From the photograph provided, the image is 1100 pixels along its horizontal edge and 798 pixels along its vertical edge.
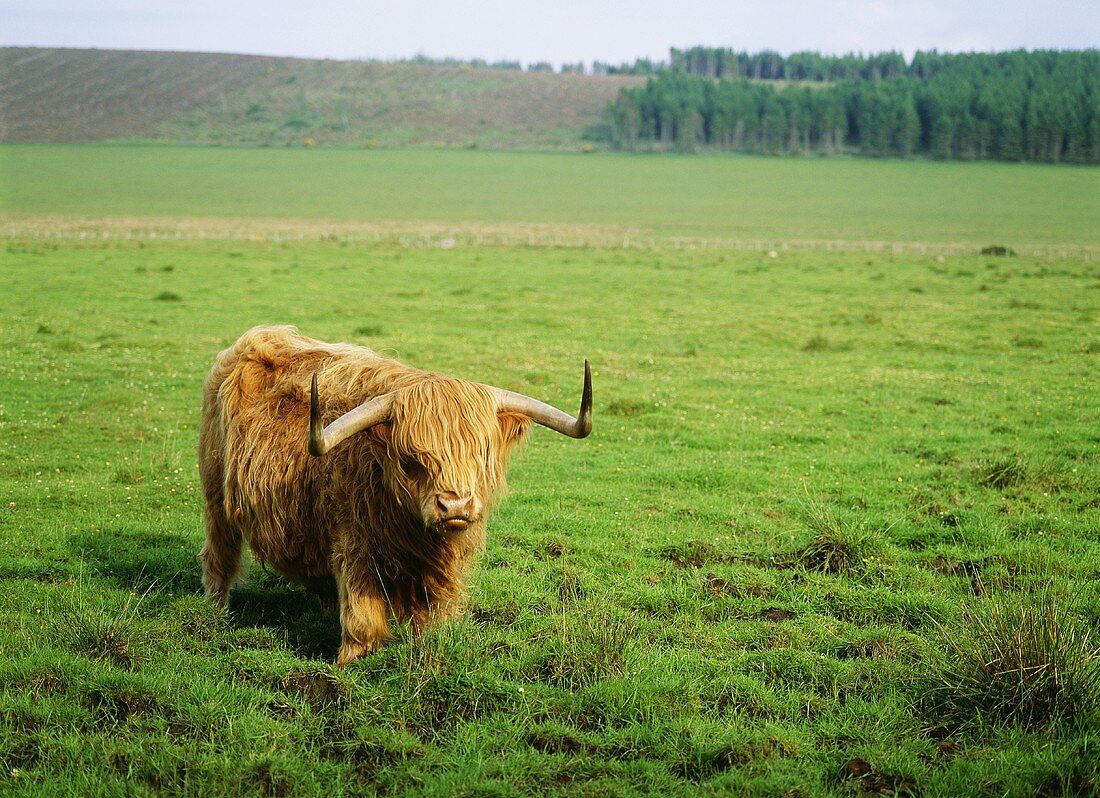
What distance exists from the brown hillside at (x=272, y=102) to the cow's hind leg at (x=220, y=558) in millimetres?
148533

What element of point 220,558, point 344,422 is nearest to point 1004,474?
point 344,422

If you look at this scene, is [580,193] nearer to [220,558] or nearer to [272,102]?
[220,558]

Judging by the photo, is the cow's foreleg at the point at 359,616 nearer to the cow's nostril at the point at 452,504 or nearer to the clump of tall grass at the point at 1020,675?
the cow's nostril at the point at 452,504

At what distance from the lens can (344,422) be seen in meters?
5.63

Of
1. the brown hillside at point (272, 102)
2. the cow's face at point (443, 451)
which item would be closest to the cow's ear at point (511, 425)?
the cow's face at point (443, 451)

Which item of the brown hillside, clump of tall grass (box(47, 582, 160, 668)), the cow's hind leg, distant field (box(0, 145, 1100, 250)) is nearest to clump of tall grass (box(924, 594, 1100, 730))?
clump of tall grass (box(47, 582, 160, 668))

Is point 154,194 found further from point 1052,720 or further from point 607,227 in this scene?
point 1052,720

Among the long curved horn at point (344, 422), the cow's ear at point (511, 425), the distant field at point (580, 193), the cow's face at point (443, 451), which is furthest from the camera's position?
the distant field at point (580, 193)

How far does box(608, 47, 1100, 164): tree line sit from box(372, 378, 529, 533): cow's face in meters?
140

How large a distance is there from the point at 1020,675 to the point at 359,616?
12.5 feet

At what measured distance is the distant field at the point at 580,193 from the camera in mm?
61406

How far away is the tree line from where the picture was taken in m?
126

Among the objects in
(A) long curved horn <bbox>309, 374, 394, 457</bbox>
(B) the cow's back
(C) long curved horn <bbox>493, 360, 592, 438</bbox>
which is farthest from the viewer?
(B) the cow's back

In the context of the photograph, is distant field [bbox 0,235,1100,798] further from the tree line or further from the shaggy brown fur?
the tree line
